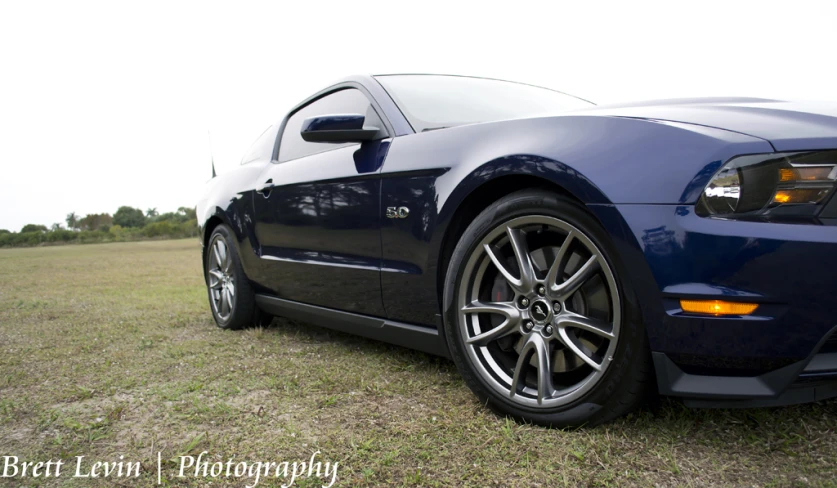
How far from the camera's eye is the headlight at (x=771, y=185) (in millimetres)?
1646

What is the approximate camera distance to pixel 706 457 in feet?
6.13

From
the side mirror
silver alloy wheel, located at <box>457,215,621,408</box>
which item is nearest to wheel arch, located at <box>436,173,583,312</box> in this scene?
silver alloy wheel, located at <box>457,215,621,408</box>

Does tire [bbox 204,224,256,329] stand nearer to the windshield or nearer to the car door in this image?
the car door

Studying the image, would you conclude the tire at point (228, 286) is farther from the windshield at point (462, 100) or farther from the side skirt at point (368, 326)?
the windshield at point (462, 100)

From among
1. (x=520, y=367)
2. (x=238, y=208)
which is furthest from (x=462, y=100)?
(x=238, y=208)

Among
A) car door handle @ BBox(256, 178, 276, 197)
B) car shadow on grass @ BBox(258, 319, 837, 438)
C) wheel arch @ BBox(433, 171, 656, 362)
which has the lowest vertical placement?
car shadow on grass @ BBox(258, 319, 837, 438)

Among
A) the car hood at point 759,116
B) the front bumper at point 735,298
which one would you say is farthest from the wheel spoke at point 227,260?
the front bumper at point 735,298

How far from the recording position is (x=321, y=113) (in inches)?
148

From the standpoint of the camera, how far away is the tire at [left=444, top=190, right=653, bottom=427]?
1.91m

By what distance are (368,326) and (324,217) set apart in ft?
1.99

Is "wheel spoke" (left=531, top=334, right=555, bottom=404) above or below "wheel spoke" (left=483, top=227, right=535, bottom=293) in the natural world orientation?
below

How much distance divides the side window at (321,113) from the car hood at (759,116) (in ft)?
4.30

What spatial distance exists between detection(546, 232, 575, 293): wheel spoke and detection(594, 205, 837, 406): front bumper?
0.19 meters

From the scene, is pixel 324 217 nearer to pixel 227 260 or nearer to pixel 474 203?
pixel 474 203
